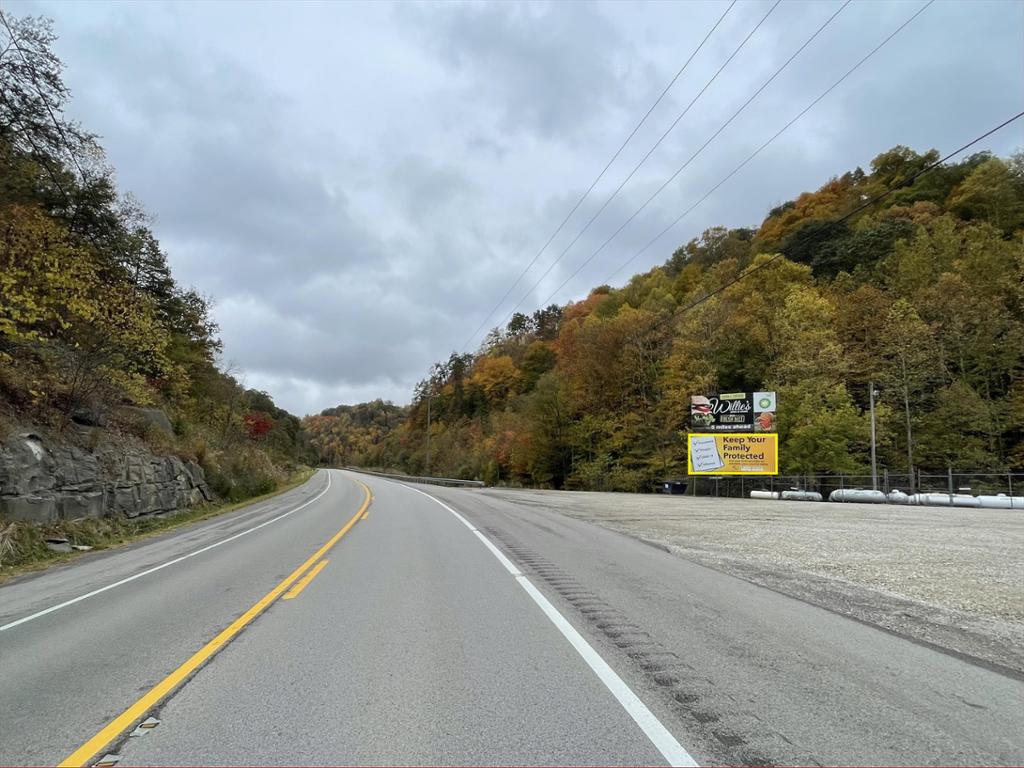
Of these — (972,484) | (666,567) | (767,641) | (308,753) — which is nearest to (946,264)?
(972,484)

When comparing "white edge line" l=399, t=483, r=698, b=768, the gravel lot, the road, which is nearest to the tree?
the gravel lot

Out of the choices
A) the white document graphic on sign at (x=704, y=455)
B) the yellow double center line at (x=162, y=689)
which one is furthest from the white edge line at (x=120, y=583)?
the white document graphic on sign at (x=704, y=455)

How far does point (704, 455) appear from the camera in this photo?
124 ft

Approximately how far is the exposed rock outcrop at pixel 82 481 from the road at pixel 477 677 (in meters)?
6.15

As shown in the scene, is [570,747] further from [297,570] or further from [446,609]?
[297,570]

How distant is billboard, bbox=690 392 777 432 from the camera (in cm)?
3616

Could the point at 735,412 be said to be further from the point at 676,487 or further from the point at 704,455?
the point at 676,487

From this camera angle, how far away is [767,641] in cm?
572

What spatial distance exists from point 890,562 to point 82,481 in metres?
19.5

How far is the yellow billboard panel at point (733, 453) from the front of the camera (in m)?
36.2

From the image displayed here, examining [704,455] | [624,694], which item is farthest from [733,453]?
[624,694]

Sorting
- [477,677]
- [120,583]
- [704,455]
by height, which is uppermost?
[704,455]

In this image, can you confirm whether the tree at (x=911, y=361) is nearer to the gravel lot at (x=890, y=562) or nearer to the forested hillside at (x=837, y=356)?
the forested hillside at (x=837, y=356)

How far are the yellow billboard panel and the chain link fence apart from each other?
1678mm
